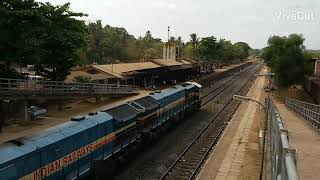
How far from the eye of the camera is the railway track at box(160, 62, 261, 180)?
2453cm

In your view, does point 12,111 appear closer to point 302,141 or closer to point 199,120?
point 199,120

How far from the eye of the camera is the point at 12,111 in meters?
37.0

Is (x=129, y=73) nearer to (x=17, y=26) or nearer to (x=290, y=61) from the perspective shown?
(x=17, y=26)

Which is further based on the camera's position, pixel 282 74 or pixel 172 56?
pixel 172 56

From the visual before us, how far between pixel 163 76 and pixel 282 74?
21.6 meters

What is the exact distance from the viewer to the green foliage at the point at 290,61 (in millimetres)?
71438

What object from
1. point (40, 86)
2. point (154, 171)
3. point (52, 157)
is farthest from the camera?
point (40, 86)

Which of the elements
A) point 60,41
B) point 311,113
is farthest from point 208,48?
point 311,113

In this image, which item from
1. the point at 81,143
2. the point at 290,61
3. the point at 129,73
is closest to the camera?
the point at 81,143

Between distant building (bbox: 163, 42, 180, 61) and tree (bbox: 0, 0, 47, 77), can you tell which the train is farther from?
distant building (bbox: 163, 42, 180, 61)

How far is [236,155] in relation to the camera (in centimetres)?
2933

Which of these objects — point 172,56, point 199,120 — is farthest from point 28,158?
point 172,56

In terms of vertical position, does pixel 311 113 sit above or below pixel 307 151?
below

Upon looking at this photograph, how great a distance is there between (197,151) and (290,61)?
4705cm
